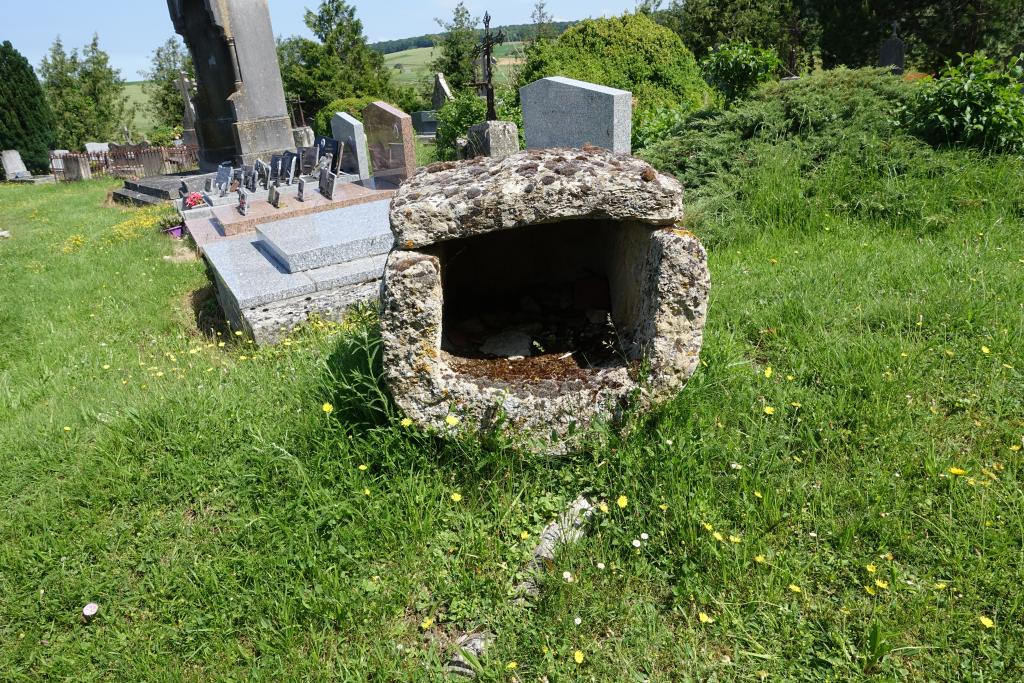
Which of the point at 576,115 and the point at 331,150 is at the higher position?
the point at 576,115

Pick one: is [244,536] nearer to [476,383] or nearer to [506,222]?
[476,383]

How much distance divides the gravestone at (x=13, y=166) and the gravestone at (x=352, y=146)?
525 inches

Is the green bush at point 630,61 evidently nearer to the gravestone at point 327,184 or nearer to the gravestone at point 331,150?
the gravestone at point 331,150

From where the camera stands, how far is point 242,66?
11766 mm

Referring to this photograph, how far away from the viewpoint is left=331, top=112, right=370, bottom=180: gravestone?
403 inches

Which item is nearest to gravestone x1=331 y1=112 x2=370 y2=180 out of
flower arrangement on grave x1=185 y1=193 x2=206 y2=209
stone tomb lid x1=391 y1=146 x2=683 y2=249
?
flower arrangement on grave x1=185 y1=193 x2=206 y2=209

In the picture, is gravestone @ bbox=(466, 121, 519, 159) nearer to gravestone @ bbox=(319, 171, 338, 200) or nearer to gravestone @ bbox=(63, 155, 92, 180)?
gravestone @ bbox=(319, 171, 338, 200)

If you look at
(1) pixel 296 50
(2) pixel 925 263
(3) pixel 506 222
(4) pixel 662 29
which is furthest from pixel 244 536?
(1) pixel 296 50

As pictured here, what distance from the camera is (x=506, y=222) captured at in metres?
2.42

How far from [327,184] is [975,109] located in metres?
7.04

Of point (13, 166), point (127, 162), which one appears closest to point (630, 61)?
point (127, 162)

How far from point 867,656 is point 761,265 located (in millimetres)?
2961

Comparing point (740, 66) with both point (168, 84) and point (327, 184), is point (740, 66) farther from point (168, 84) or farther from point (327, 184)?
point (168, 84)

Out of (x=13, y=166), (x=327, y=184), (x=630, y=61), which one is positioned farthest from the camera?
(x=13, y=166)
